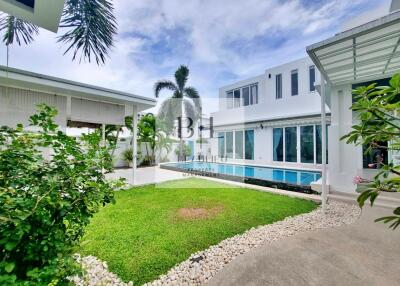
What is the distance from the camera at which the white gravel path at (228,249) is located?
362 centimetres

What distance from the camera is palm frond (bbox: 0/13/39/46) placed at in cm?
472

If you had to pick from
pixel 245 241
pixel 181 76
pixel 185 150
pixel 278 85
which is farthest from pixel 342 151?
pixel 185 150

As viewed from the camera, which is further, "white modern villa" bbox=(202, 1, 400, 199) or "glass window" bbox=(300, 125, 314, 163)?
"glass window" bbox=(300, 125, 314, 163)

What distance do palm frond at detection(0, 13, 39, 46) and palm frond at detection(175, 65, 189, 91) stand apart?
19297mm

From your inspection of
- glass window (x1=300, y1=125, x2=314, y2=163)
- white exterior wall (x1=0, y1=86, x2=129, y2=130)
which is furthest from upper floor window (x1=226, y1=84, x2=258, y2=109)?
white exterior wall (x1=0, y1=86, x2=129, y2=130)

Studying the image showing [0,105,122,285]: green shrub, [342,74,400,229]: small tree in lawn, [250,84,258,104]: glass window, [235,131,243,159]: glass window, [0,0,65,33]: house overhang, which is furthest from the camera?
[250,84,258,104]: glass window

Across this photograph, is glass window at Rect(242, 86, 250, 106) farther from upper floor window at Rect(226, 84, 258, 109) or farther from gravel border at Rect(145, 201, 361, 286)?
gravel border at Rect(145, 201, 361, 286)

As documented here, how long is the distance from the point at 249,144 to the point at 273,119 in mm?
4004

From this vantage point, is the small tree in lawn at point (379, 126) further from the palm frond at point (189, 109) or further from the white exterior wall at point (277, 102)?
the palm frond at point (189, 109)

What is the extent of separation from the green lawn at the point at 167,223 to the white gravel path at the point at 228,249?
7.5 inches

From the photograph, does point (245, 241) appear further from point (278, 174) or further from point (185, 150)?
point (185, 150)

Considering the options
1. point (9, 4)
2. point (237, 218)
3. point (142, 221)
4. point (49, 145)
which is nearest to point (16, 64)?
point (9, 4)

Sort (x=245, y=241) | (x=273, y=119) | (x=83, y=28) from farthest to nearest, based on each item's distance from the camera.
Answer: (x=273, y=119), (x=245, y=241), (x=83, y=28)

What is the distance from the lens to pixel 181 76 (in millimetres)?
23969
